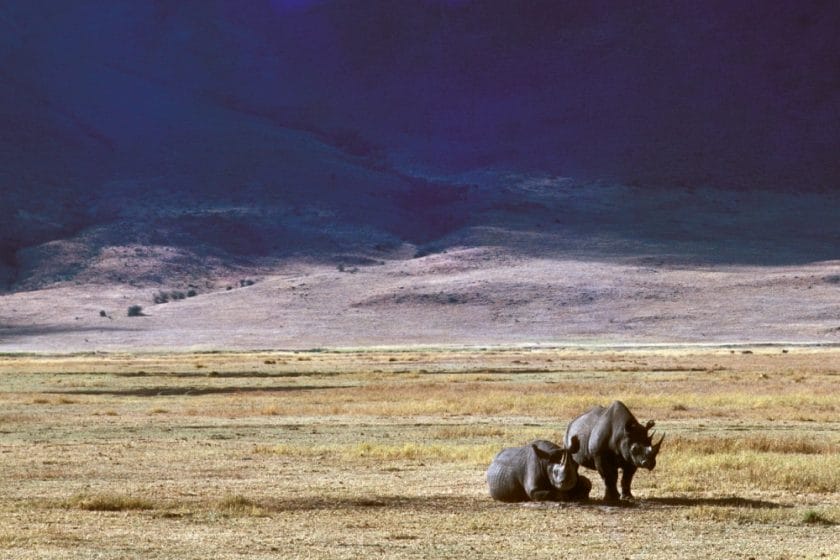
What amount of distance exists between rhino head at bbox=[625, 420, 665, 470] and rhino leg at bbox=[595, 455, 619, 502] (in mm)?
414

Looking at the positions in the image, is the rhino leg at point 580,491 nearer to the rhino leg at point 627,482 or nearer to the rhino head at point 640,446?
the rhino leg at point 627,482

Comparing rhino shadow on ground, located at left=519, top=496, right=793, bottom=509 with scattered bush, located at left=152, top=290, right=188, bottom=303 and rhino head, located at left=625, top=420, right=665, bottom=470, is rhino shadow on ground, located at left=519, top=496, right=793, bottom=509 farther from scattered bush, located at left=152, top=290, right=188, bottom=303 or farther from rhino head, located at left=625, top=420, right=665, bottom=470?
scattered bush, located at left=152, top=290, right=188, bottom=303

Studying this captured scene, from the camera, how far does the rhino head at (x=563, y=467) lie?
2005cm

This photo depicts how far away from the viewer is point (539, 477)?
20312mm

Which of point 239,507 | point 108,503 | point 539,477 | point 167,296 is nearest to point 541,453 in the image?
point 539,477

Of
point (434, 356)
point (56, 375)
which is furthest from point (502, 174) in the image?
point (56, 375)

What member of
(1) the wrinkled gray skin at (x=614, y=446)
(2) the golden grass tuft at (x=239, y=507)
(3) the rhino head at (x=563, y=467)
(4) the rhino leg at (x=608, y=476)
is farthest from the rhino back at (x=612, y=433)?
(2) the golden grass tuft at (x=239, y=507)

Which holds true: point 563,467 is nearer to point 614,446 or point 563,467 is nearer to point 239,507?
point 614,446

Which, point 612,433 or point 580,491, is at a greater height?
point 612,433

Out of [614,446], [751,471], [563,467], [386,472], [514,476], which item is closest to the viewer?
[563,467]

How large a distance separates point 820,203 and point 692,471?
521 feet

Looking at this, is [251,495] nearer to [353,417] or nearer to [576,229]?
[353,417]

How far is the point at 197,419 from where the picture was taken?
117 feet

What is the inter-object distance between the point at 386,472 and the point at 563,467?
4.66 metres
